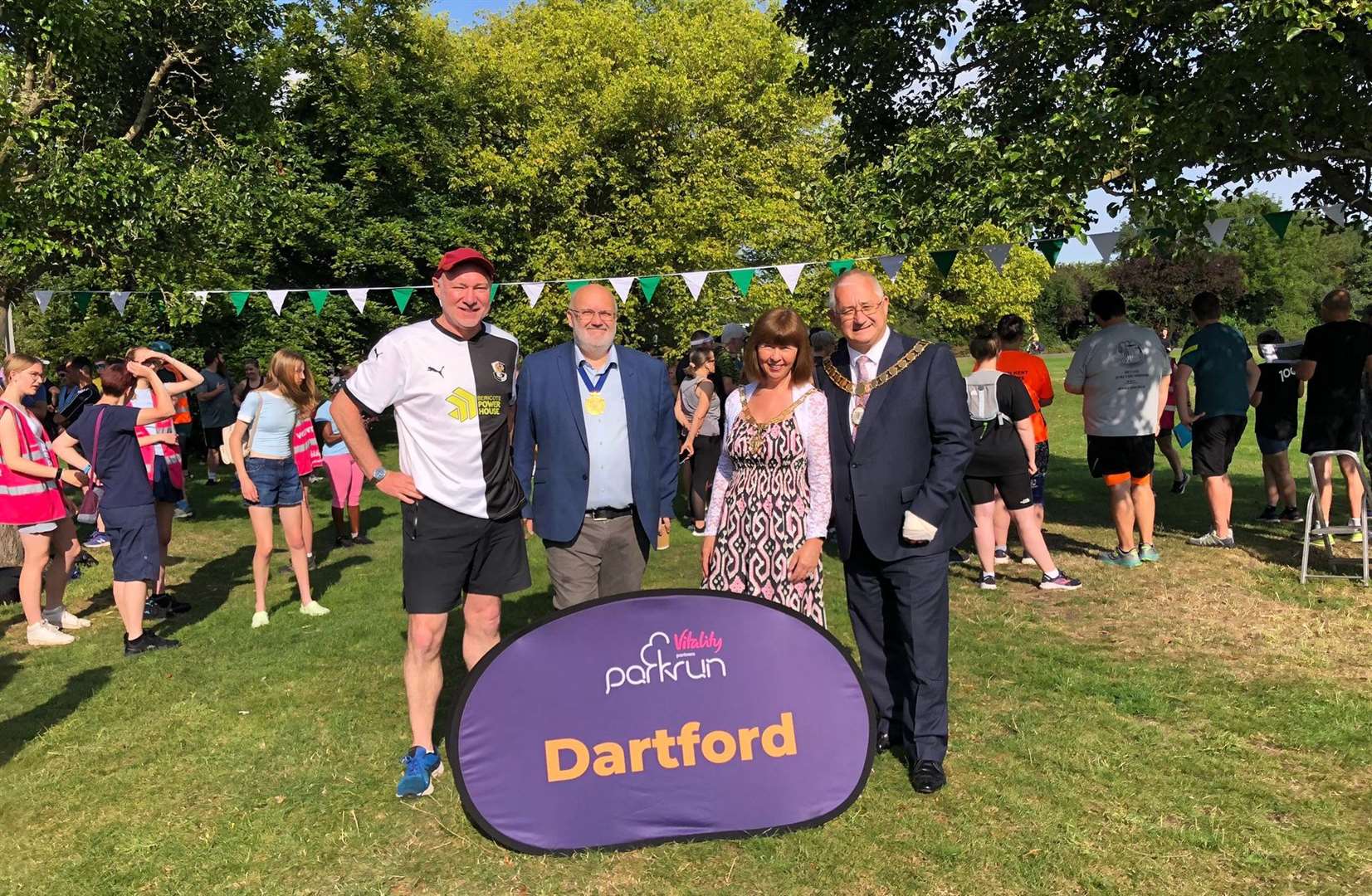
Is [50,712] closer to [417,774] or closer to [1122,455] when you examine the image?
[417,774]

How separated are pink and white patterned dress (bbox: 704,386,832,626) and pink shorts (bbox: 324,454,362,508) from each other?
6671mm

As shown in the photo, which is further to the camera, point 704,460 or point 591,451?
point 704,460

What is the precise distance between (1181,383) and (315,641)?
7963 mm

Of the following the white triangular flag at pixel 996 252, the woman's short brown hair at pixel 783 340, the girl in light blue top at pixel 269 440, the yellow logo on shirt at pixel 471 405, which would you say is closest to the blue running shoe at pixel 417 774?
the yellow logo on shirt at pixel 471 405

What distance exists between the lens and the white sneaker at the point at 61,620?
664 cm

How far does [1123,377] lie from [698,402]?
13.9ft

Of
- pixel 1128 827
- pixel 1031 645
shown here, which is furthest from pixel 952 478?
pixel 1031 645

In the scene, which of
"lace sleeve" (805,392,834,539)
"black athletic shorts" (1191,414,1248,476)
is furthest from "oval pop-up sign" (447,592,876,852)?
"black athletic shorts" (1191,414,1248,476)

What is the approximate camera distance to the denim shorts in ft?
21.7

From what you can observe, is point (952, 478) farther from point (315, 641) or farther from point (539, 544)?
point (539, 544)

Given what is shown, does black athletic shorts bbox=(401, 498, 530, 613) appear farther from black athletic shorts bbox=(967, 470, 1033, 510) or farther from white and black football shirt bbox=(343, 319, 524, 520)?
black athletic shorts bbox=(967, 470, 1033, 510)

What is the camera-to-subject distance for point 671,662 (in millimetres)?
3205

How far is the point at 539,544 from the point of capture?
955 centimetres

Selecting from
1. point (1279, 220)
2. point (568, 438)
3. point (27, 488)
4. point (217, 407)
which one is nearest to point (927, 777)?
point (568, 438)
